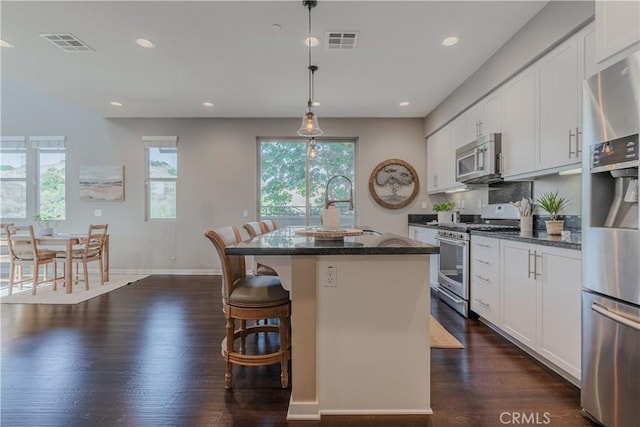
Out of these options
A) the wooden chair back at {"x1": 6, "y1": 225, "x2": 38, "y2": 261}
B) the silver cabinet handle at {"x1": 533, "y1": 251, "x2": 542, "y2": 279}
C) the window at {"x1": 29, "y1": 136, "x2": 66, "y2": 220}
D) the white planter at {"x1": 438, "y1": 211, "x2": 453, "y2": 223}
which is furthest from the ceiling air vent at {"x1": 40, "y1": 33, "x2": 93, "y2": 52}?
the white planter at {"x1": 438, "y1": 211, "x2": 453, "y2": 223}

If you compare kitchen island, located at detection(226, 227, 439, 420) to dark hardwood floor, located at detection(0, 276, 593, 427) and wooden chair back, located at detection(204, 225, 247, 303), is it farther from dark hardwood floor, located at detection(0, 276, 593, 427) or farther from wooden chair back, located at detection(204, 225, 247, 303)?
wooden chair back, located at detection(204, 225, 247, 303)

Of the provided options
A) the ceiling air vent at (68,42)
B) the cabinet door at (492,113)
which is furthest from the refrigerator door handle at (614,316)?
the ceiling air vent at (68,42)

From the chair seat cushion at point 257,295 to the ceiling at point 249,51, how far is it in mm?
2166

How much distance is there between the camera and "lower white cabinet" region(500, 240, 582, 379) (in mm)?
1909

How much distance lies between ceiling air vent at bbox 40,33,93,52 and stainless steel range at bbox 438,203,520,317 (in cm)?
431

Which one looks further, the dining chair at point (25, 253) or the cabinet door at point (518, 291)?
the dining chair at point (25, 253)

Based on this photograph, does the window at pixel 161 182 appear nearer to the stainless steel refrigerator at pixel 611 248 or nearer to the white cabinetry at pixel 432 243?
the white cabinetry at pixel 432 243

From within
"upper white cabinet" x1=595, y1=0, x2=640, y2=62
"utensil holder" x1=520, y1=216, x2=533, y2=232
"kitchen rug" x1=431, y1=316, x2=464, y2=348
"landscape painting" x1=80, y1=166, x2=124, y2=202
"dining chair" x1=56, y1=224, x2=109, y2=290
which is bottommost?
"kitchen rug" x1=431, y1=316, x2=464, y2=348

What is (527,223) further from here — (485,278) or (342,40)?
(342,40)

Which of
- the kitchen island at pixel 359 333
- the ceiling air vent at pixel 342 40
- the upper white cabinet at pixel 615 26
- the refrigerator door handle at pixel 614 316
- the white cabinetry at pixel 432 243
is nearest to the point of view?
the refrigerator door handle at pixel 614 316

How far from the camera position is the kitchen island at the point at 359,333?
64.6 inches

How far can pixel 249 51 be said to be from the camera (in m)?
3.13

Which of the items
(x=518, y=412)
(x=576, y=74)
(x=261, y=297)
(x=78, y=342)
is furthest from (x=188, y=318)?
(x=576, y=74)

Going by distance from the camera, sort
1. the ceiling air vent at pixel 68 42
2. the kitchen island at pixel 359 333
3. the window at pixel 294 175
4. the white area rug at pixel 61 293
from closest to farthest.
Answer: the kitchen island at pixel 359 333, the ceiling air vent at pixel 68 42, the white area rug at pixel 61 293, the window at pixel 294 175
